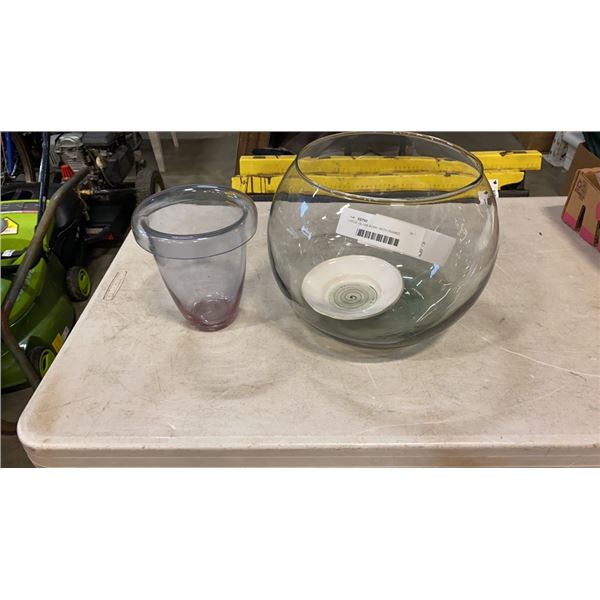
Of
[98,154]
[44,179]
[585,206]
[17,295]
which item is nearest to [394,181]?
[585,206]

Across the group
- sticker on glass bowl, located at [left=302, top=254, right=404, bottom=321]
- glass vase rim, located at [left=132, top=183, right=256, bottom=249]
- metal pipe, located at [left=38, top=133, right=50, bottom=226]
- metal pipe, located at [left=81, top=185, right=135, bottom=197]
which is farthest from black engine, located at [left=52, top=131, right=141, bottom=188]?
sticker on glass bowl, located at [left=302, top=254, right=404, bottom=321]

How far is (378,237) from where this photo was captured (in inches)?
23.4

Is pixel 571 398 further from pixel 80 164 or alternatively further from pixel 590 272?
pixel 80 164

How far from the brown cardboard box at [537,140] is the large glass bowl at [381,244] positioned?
A: 143 centimetres

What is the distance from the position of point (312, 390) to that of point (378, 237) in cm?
22

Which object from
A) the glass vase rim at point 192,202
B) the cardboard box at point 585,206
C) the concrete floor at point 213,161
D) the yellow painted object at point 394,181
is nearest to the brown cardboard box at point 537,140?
the concrete floor at point 213,161

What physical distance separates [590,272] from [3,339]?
0.93 meters

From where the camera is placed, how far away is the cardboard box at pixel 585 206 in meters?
0.67

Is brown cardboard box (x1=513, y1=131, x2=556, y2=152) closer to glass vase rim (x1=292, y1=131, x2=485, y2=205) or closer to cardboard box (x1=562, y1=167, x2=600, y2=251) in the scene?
cardboard box (x1=562, y1=167, x2=600, y2=251)

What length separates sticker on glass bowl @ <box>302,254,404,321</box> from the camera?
0.54 metres

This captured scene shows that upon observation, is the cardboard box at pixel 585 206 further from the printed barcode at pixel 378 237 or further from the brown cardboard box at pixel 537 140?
the brown cardboard box at pixel 537 140

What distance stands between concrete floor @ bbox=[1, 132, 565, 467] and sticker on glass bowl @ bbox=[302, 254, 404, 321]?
92 cm

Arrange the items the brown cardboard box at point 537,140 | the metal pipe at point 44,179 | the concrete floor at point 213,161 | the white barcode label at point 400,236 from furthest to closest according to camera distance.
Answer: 1. the brown cardboard box at point 537,140
2. the concrete floor at point 213,161
3. the metal pipe at point 44,179
4. the white barcode label at point 400,236

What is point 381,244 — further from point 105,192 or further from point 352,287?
point 105,192
